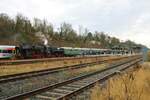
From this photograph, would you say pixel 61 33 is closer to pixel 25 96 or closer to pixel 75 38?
pixel 75 38

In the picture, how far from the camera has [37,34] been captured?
98.6 m

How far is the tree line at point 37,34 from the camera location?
8700 cm

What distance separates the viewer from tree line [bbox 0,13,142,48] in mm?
87000

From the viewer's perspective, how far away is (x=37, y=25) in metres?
108

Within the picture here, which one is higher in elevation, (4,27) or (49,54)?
(4,27)

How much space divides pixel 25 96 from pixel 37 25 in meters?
101

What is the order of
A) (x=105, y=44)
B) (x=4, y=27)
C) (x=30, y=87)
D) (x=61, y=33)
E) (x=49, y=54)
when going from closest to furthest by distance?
(x=30, y=87)
(x=49, y=54)
(x=4, y=27)
(x=61, y=33)
(x=105, y=44)

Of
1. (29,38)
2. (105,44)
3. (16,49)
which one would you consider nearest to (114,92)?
(16,49)

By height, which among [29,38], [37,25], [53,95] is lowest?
[53,95]

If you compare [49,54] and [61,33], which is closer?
[49,54]

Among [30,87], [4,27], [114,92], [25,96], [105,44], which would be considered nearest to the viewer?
[25,96]

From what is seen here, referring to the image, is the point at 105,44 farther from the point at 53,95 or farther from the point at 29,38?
the point at 53,95

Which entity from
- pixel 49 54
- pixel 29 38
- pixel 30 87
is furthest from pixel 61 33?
pixel 30 87

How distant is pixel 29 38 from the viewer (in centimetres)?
9062
